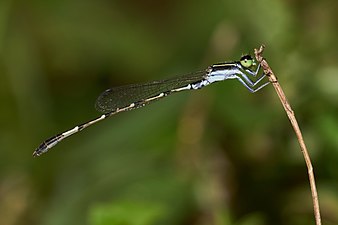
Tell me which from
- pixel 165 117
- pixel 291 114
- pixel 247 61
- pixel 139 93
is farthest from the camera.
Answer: pixel 165 117

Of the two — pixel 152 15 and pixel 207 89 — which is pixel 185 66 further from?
pixel 152 15

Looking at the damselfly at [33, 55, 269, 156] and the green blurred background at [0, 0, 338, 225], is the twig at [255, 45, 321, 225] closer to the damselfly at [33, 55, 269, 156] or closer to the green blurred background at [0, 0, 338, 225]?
the green blurred background at [0, 0, 338, 225]

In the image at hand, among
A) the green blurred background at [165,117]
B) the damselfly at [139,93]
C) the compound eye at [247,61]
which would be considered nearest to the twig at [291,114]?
the compound eye at [247,61]

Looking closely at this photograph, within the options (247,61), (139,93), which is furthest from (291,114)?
(139,93)

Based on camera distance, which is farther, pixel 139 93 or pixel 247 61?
pixel 139 93

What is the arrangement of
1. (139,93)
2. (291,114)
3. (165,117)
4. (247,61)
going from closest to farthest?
(291,114)
(247,61)
(139,93)
(165,117)

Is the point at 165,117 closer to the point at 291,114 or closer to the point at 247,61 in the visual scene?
the point at 247,61

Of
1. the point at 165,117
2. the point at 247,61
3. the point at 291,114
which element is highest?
the point at 165,117

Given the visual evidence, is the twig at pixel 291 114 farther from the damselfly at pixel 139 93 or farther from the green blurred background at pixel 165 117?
the damselfly at pixel 139 93
